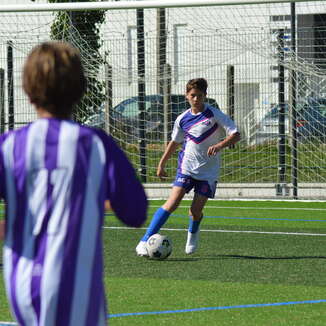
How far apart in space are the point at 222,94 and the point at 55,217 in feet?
43.5

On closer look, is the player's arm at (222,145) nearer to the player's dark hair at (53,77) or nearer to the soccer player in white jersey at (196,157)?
the soccer player in white jersey at (196,157)

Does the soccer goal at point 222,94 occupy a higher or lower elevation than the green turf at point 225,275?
higher

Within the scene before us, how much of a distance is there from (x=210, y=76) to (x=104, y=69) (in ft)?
6.05

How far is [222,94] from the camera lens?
1641 cm

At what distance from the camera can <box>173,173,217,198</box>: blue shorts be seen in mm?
10102

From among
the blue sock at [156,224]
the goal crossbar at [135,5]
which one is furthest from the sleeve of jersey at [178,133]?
the goal crossbar at [135,5]

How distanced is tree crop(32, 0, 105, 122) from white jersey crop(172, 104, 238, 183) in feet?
21.1

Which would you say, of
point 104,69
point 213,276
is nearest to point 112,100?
point 104,69

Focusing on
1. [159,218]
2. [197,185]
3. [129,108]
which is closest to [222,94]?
[129,108]

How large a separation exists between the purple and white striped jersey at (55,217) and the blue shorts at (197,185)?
6.73 meters

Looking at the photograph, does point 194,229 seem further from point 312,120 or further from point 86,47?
point 86,47

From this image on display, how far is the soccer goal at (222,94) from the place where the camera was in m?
16.1

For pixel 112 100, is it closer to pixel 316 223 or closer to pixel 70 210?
pixel 316 223

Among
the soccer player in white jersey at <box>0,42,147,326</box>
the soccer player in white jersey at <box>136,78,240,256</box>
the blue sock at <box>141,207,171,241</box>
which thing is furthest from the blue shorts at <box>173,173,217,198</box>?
the soccer player in white jersey at <box>0,42,147,326</box>
